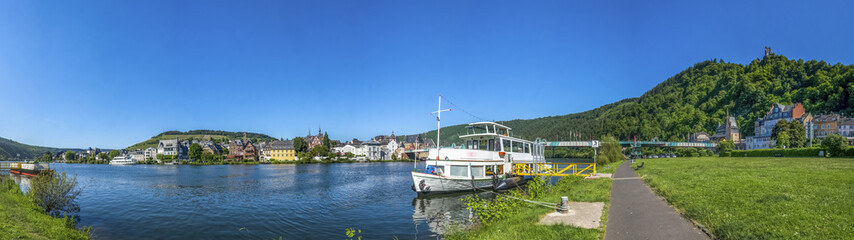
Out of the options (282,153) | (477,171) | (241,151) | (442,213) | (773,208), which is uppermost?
(773,208)

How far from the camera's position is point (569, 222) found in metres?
11.9

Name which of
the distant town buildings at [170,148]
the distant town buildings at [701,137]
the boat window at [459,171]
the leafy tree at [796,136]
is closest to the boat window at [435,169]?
the boat window at [459,171]

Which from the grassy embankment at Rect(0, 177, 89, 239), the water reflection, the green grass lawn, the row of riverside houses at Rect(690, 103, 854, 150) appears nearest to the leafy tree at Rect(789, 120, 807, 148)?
the row of riverside houses at Rect(690, 103, 854, 150)

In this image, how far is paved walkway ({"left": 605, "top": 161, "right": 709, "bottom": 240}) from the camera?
977 cm

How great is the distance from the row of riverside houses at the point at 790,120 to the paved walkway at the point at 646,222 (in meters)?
104

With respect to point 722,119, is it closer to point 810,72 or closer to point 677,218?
point 810,72

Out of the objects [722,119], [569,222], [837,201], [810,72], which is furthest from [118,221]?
[810,72]

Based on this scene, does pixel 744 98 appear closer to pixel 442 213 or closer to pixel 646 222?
pixel 442 213

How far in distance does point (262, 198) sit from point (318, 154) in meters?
99.3

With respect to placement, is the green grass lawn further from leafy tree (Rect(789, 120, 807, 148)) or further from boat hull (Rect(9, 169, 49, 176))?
leafy tree (Rect(789, 120, 807, 148))

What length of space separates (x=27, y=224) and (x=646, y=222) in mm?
20043

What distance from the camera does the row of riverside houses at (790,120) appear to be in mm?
95812

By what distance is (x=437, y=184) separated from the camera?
28.0 meters

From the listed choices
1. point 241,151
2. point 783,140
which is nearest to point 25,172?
point 241,151
